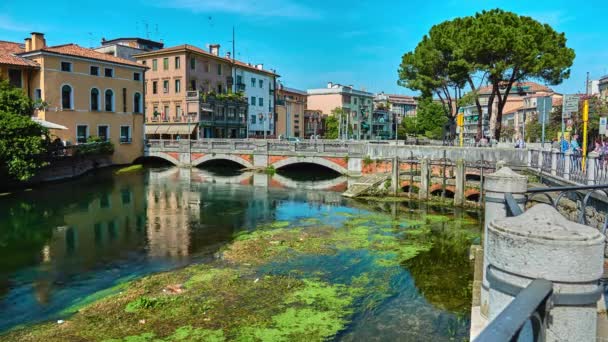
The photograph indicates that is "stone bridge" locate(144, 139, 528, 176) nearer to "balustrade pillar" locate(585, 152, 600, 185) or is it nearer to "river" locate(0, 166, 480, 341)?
"river" locate(0, 166, 480, 341)

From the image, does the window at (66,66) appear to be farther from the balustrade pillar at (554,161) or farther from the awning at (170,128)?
the balustrade pillar at (554,161)

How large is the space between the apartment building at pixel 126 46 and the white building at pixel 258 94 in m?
13.3

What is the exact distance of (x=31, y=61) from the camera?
136 feet

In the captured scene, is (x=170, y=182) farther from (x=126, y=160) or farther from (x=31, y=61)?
(x=31, y=61)

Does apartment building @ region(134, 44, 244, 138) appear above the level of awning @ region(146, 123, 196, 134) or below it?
above

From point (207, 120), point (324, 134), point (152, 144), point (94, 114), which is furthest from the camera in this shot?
point (324, 134)

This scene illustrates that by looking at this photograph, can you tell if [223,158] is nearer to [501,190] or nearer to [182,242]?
[182,242]

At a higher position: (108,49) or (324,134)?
(108,49)

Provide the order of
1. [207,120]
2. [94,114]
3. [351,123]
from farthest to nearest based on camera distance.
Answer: [351,123]
[207,120]
[94,114]

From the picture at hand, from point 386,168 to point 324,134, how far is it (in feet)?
177

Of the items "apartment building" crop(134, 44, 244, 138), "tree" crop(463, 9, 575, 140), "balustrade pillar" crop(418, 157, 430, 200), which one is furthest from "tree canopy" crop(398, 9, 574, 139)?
"apartment building" crop(134, 44, 244, 138)

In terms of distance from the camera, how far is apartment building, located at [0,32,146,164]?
4122 centimetres

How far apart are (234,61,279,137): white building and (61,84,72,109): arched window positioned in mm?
27778

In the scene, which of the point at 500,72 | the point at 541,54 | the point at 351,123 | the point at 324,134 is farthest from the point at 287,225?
the point at 351,123
